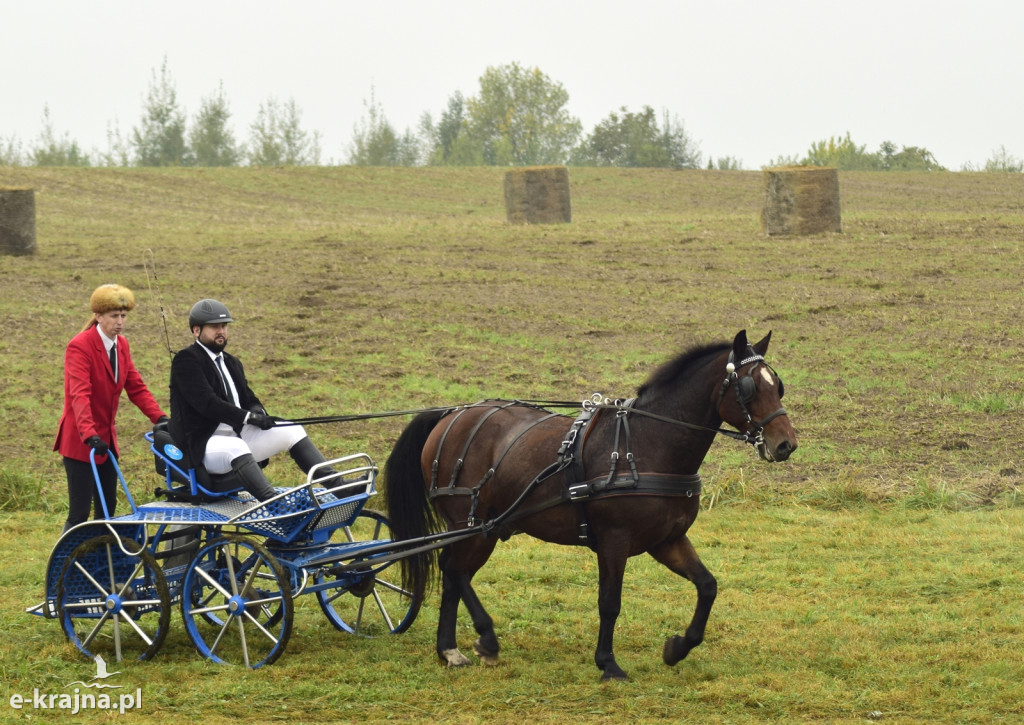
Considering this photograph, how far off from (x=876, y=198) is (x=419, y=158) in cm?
3326

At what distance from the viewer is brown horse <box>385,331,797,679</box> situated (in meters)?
6.65

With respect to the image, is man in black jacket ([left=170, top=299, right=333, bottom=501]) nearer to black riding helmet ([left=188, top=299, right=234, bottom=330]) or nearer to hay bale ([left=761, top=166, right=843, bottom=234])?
black riding helmet ([left=188, top=299, right=234, bottom=330])

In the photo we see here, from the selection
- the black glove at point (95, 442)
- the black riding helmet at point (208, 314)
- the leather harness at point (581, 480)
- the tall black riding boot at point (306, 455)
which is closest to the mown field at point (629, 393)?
the leather harness at point (581, 480)

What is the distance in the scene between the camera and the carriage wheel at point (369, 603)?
7566mm

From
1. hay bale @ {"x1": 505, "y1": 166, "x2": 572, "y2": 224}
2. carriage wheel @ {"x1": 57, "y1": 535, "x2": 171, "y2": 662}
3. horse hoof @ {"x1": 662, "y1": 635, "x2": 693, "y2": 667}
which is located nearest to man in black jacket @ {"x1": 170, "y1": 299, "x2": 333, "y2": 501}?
carriage wheel @ {"x1": 57, "y1": 535, "x2": 171, "y2": 662}

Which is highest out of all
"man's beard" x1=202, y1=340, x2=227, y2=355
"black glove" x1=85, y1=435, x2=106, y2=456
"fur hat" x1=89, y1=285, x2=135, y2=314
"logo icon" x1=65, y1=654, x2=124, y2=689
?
"fur hat" x1=89, y1=285, x2=135, y2=314

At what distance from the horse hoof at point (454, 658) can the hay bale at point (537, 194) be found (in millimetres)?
18168

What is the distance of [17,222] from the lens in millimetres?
20312

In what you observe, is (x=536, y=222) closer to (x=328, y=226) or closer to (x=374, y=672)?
(x=328, y=226)

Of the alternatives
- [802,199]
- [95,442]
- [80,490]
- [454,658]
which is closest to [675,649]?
[454,658]

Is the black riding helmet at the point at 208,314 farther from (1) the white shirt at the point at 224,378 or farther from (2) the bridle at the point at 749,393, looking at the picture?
(2) the bridle at the point at 749,393

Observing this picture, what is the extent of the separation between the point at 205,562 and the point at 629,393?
7081 millimetres

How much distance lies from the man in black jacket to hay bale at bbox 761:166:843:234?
623 inches

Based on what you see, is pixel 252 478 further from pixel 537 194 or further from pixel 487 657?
pixel 537 194
